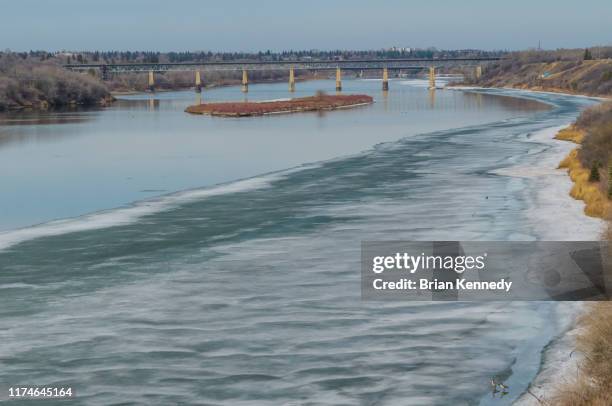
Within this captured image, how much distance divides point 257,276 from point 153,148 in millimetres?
33971

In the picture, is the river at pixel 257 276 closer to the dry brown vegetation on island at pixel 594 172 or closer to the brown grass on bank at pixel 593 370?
the dry brown vegetation on island at pixel 594 172

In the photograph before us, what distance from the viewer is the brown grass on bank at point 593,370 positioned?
1109cm

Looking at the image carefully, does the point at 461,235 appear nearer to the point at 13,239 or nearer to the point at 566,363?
the point at 566,363

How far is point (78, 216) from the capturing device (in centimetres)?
2812

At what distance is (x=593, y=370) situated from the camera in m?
12.1

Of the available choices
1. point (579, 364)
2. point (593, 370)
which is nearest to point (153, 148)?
point (579, 364)

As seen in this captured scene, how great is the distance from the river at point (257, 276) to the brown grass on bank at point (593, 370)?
884 millimetres

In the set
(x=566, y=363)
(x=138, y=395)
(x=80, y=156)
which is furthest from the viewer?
(x=80, y=156)

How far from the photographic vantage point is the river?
1366 centimetres

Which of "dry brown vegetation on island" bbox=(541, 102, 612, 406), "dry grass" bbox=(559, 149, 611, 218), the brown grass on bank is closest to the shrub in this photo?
"dry brown vegetation on island" bbox=(541, 102, 612, 406)

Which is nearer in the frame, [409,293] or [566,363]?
[566,363]

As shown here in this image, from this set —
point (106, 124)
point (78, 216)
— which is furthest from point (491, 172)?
point (106, 124)

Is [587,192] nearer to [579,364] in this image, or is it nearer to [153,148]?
[579,364]

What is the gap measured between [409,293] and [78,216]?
42.9 feet
